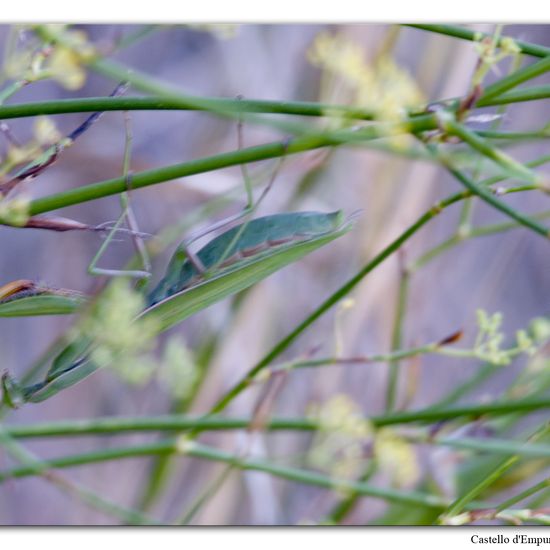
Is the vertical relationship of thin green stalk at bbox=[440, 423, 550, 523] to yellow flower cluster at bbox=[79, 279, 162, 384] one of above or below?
below

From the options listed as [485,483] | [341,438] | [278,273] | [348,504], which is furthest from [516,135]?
[278,273]

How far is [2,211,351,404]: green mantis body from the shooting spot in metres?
0.64

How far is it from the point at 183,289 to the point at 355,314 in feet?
1.85

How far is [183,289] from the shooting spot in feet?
2.15

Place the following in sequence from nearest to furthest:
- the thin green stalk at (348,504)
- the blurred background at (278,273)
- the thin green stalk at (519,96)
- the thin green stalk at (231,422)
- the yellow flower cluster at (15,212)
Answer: the yellow flower cluster at (15,212)
the thin green stalk at (519,96)
the thin green stalk at (231,422)
the thin green stalk at (348,504)
the blurred background at (278,273)

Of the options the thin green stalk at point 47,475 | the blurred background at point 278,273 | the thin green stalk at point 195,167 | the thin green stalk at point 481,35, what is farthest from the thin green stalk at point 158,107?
the blurred background at point 278,273

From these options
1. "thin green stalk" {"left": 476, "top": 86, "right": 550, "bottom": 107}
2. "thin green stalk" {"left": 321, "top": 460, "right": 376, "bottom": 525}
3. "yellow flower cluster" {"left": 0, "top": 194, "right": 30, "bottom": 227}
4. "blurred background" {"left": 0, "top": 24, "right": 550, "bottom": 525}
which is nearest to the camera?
"yellow flower cluster" {"left": 0, "top": 194, "right": 30, "bottom": 227}

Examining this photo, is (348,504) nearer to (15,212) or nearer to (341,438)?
(341,438)

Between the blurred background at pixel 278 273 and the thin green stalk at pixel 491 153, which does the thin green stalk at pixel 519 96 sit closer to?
the thin green stalk at pixel 491 153

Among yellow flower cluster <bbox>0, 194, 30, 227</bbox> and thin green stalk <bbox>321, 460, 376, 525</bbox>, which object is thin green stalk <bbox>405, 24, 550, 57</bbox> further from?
thin green stalk <bbox>321, 460, 376, 525</bbox>

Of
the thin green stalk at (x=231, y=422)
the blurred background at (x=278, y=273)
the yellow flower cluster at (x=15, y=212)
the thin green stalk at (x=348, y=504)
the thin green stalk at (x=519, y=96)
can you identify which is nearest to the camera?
the yellow flower cluster at (x=15, y=212)

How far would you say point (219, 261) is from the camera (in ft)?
2.12

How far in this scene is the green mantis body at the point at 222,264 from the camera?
636mm

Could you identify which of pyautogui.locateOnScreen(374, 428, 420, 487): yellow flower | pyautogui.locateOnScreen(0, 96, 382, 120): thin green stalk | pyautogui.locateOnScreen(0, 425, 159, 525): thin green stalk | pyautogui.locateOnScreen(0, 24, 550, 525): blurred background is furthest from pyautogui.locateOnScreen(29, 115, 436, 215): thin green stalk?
pyautogui.locateOnScreen(0, 24, 550, 525): blurred background
